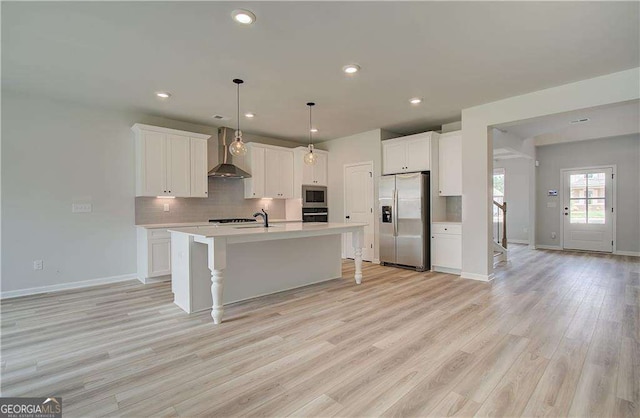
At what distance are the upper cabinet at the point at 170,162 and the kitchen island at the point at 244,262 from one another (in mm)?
1425

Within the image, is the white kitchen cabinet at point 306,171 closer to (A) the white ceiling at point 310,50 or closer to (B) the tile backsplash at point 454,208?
(A) the white ceiling at point 310,50

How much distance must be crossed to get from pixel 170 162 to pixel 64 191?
1420 millimetres

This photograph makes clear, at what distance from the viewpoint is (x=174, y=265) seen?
3.64 m

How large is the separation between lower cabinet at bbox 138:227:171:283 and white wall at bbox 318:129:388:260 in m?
3.49

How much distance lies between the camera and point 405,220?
5.45 meters

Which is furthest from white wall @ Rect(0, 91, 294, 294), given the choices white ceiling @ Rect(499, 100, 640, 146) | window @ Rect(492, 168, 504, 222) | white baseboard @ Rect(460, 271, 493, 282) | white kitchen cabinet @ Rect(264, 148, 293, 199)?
window @ Rect(492, 168, 504, 222)

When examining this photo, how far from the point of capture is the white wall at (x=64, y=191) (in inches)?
155

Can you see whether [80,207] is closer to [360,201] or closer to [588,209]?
[360,201]

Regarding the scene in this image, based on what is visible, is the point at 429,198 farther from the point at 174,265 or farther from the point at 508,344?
the point at 174,265

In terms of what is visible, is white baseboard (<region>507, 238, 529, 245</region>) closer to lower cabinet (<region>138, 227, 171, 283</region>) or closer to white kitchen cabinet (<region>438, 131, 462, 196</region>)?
white kitchen cabinet (<region>438, 131, 462, 196</region>)

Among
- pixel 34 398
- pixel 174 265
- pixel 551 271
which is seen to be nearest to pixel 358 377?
pixel 34 398


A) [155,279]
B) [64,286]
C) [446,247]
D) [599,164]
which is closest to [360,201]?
[446,247]

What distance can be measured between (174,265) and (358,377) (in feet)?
8.48

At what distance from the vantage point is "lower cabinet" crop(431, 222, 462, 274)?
497 centimetres
